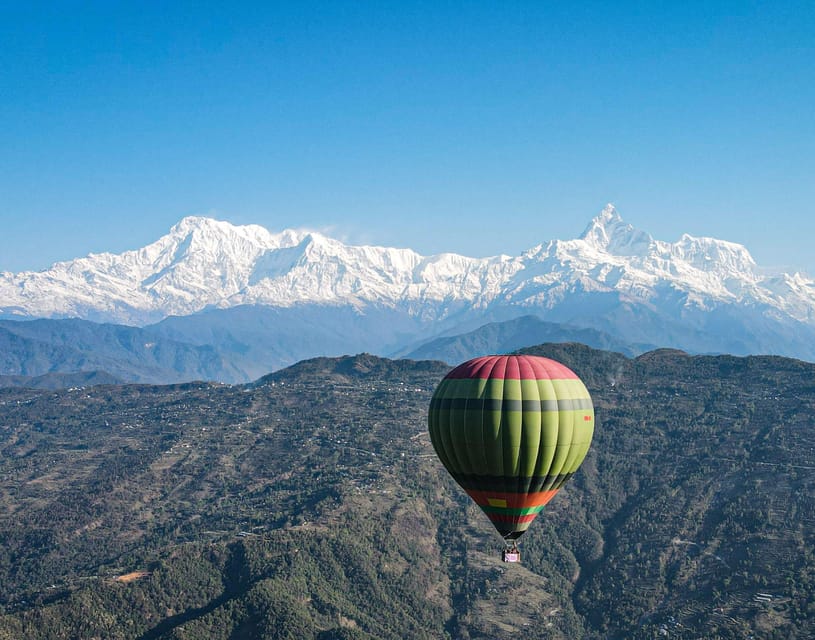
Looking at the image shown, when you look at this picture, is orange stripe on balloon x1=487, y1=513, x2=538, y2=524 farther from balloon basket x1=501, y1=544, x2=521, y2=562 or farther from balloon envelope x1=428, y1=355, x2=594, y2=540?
balloon basket x1=501, y1=544, x2=521, y2=562

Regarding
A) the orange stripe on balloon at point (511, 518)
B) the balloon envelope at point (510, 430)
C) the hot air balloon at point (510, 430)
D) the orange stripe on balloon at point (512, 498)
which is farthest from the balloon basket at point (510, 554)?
the balloon envelope at point (510, 430)

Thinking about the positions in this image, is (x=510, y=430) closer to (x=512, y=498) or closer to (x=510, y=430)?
(x=510, y=430)

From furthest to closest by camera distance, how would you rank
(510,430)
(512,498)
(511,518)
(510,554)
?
(511,518) → (512,498) → (510,430) → (510,554)

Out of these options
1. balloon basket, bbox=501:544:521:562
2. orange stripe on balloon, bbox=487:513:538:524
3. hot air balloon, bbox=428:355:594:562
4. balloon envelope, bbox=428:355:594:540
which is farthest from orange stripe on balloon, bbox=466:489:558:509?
balloon basket, bbox=501:544:521:562

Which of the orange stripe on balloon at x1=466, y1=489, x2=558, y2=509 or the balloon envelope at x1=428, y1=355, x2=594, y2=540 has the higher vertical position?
the balloon envelope at x1=428, y1=355, x2=594, y2=540

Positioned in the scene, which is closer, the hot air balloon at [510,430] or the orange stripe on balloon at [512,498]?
the hot air balloon at [510,430]

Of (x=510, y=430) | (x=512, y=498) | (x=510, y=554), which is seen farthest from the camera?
(x=512, y=498)

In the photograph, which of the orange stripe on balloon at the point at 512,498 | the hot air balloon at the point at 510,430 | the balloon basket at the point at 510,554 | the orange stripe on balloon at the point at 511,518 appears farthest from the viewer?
the orange stripe on balloon at the point at 511,518

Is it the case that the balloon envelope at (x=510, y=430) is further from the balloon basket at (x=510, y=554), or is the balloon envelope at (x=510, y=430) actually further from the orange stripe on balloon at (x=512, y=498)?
the balloon basket at (x=510, y=554)

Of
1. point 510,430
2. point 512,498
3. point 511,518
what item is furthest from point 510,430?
point 511,518

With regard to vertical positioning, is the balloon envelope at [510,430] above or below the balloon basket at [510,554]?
above
